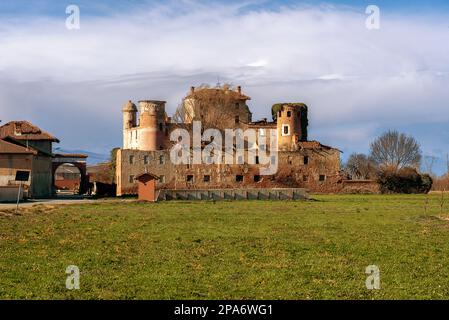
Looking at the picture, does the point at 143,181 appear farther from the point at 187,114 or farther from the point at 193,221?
the point at 187,114

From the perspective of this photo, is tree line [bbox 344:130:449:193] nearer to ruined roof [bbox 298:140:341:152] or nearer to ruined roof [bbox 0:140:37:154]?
ruined roof [bbox 298:140:341:152]

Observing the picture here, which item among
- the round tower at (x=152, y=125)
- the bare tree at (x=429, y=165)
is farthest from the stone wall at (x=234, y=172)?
the bare tree at (x=429, y=165)

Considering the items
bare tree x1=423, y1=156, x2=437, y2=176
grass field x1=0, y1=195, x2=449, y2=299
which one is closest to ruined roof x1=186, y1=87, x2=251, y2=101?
bare tree x1=423, y1=156, x2=437, y2=176

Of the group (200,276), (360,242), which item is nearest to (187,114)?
(360,242)

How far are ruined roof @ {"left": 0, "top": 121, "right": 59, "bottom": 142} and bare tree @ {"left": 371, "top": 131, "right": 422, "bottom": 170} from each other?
67427mm

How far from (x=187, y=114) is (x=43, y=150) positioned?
30.6 m

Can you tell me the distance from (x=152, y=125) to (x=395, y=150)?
5525 centimetres

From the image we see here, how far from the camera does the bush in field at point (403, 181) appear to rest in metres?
82.7

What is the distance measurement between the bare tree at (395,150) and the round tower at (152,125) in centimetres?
5050

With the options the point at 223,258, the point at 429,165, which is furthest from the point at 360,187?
the point at 223,258

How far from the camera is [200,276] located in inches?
620

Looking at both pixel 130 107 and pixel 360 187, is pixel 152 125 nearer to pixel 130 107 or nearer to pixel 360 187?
pixel 130 107

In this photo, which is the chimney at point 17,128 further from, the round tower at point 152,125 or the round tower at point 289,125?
the round tower at point 289,125
